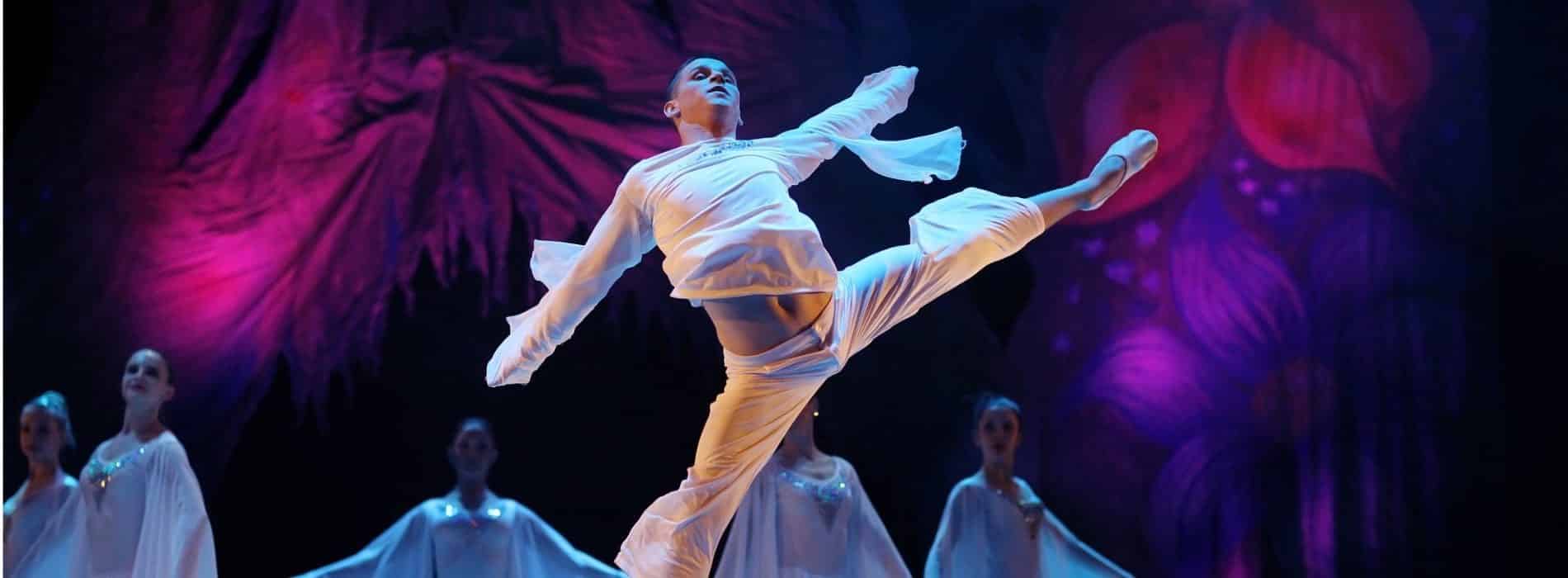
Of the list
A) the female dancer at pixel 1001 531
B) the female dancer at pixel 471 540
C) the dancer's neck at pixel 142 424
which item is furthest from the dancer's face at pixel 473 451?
the female dancer at pixel 1001 531

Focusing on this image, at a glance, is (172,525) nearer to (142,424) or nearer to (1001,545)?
(142,424)

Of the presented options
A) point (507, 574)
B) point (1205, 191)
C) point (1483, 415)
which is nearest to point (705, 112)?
point (507, 574)

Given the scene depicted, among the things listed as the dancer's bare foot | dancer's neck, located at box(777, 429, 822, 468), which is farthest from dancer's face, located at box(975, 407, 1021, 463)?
the dancer's bare foot

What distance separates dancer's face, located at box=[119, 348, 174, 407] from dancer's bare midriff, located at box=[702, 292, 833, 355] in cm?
255

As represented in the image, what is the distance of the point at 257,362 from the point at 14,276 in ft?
3.46

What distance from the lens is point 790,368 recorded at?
3467 millimetres

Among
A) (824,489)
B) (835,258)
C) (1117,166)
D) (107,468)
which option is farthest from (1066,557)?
(107,468)

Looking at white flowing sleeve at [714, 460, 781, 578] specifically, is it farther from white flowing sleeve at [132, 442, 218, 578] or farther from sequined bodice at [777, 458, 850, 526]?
white flowing sleeve at [132, 442, 218, 578]

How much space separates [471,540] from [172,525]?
100cm

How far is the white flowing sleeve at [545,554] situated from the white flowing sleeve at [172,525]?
3.39 feet

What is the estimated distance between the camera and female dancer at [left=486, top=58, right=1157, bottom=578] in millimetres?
3436

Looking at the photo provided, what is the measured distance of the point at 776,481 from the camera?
506 centimetres

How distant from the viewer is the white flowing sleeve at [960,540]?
5105 millimetres

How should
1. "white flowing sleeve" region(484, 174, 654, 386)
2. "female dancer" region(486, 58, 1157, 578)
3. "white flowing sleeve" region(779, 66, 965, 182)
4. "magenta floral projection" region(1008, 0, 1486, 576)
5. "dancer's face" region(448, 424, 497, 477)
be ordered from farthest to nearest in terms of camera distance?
1. "magenta floral projection" region(1008, 0, 1486, 576)
2. "dancer's face" region(448, 424, 497, 477)
3. "white flowing sleeve" region(779, 66, 965, 182)
4. "white flowing sleeve" region(484, 174, 654, 386)
5. "female dancer" region(486, 58, 1157, 578)
